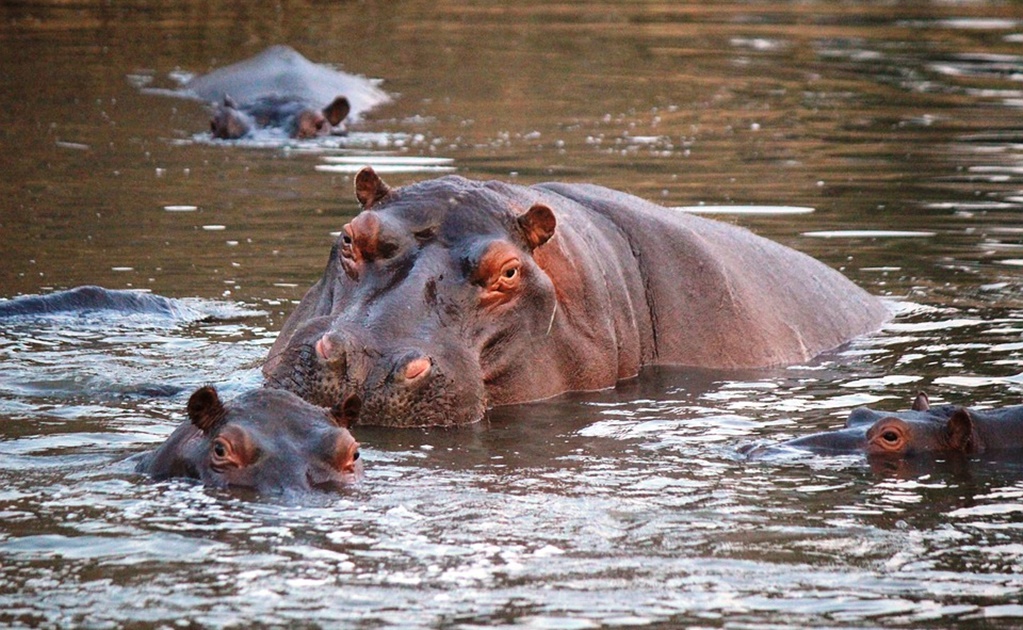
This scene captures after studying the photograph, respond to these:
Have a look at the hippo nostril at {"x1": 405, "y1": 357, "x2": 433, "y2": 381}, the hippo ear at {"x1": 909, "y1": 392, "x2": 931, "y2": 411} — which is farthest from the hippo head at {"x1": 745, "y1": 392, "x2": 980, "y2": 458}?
the hippo nostril at {"x1": 405, "y1": 357, "x2": 433, "y2": 381}

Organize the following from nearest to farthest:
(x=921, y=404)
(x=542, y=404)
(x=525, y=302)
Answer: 1. (x=921, y=404)
2. (x=525, y=302)
3. (x=542, y=404)

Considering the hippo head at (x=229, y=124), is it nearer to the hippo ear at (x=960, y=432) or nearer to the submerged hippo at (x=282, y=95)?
the submerged hippo at (x=282, y=95)

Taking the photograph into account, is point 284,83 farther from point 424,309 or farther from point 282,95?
point 424,309

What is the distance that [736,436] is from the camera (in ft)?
24.9

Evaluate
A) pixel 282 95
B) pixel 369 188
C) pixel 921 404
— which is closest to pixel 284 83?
pixel 282 95

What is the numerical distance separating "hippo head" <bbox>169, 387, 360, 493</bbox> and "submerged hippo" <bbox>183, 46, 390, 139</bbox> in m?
11.3

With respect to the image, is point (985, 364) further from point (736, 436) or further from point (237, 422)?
point (237, 422)

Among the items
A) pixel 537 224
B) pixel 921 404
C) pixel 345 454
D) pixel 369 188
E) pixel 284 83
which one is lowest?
pixel 921 404

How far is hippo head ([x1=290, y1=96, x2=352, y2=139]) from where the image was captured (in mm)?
17672

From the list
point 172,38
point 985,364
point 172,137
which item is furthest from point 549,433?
point 172,38

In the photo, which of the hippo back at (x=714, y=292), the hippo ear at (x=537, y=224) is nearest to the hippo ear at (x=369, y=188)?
the hippo ear at (x=537, y=224)

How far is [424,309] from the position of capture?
7.71 m

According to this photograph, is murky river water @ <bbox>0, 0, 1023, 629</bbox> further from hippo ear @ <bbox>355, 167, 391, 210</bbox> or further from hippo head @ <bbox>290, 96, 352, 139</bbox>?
hippo ear @ <bbox>355, 167, 391, 210</bbox>

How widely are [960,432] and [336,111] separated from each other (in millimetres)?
11535
